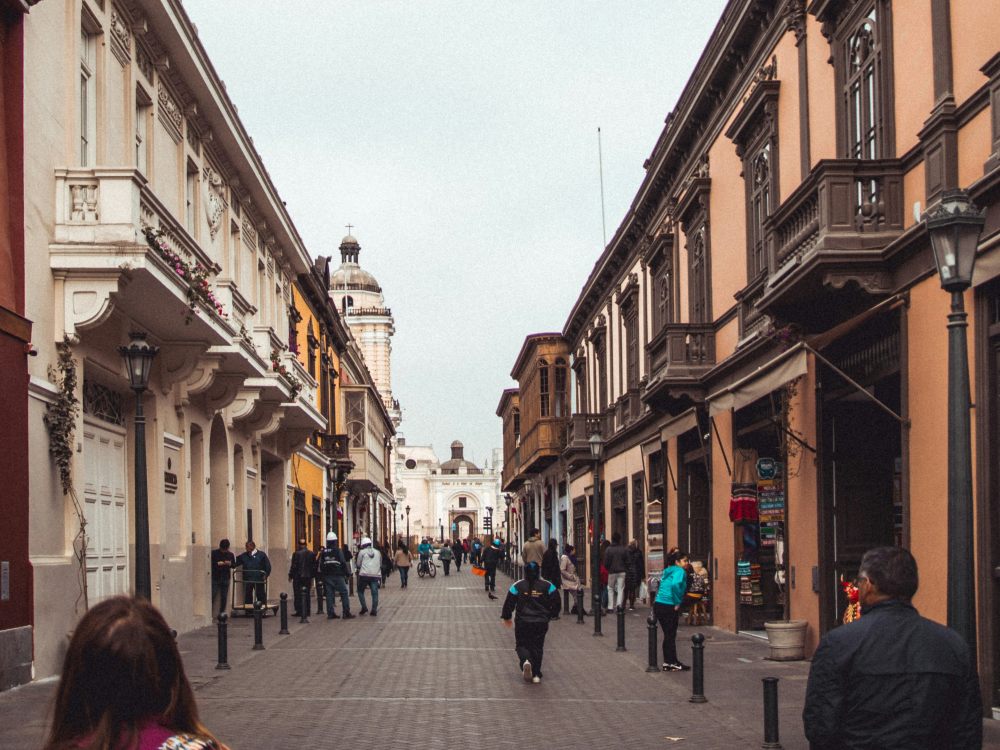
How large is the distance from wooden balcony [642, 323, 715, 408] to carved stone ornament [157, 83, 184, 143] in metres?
8.69

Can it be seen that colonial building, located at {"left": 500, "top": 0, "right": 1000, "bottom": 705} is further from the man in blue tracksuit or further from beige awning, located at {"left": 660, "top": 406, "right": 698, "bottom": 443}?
the man in blue tracksuit

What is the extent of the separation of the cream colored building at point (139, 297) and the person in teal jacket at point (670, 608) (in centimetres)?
668

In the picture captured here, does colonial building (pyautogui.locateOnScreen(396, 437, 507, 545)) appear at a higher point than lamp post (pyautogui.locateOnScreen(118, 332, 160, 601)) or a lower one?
lower

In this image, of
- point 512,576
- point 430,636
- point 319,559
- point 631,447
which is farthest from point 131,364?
point 512,576

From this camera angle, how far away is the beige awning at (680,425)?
959 inches

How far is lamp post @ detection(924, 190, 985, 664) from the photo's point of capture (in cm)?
803

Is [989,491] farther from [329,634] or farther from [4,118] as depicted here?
[329,634]

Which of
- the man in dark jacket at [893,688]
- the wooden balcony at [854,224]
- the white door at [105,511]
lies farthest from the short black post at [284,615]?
the man in dark jacket at [893,688]

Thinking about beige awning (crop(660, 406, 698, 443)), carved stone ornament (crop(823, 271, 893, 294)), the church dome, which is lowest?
beige awning (crop(660, 406, 698, 443))

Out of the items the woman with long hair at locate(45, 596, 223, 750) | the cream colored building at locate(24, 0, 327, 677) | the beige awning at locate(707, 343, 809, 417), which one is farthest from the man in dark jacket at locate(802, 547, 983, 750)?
the cream colored building at locate(24, 0, 327, 677)

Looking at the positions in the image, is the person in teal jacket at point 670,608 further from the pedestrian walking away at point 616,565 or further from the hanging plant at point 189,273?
the pedestrian walking away at point 616,565

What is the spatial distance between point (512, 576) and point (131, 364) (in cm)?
4079

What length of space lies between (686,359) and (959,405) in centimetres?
1543

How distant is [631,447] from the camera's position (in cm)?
3366
